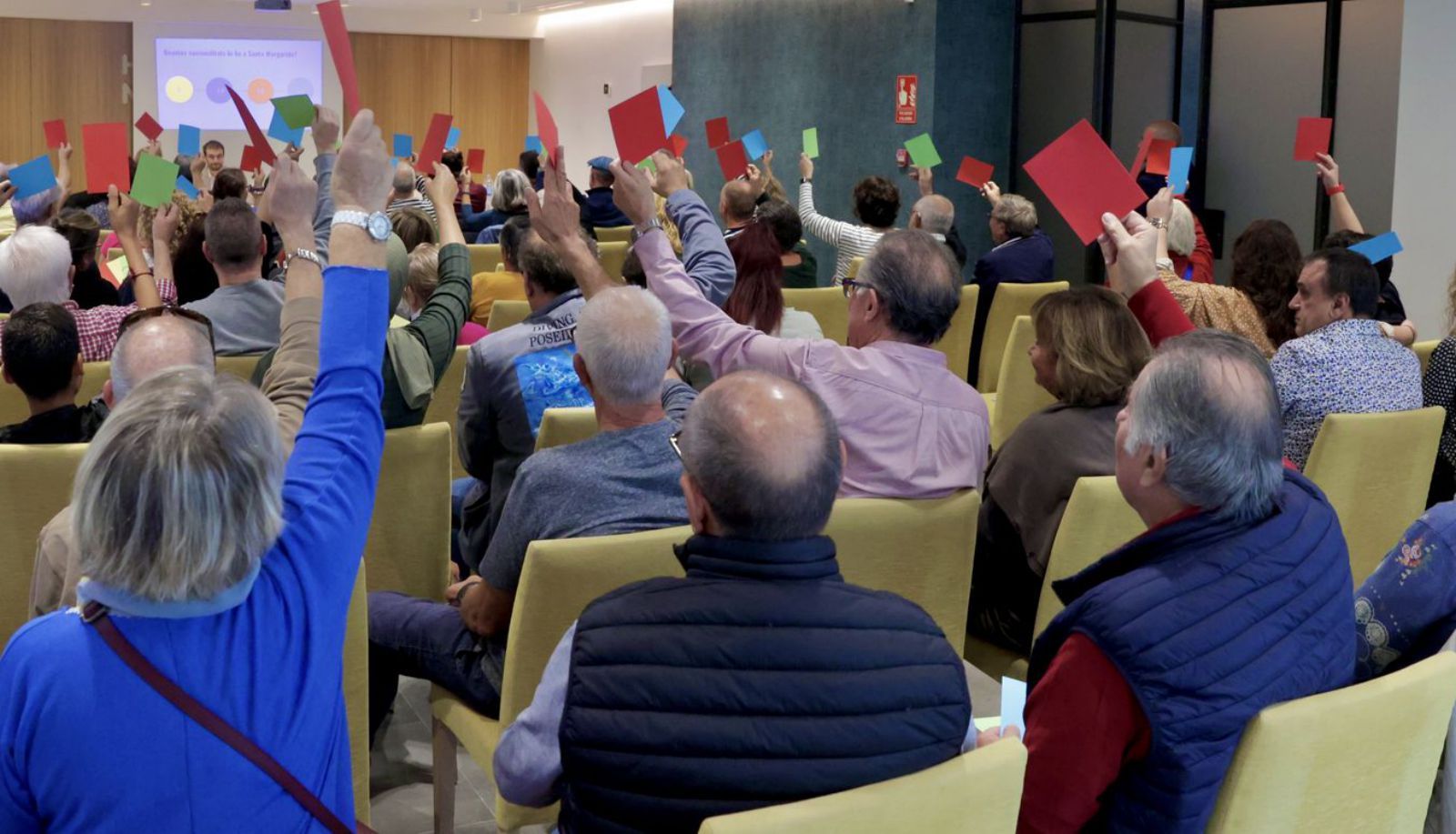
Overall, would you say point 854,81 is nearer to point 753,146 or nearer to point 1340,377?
point 753,146

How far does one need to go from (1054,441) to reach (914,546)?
1.66 ft

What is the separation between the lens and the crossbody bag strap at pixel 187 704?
1.43 meters

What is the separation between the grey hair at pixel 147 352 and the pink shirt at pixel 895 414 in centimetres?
117

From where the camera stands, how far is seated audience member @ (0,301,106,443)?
2.98 m

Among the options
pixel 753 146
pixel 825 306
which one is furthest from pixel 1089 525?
pixel 753 146

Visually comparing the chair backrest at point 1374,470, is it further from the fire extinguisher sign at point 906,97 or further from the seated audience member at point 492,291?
the fire extinguisher sign at point 906,97

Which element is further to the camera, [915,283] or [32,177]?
[32,177]

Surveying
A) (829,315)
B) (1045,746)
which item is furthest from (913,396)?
(829,315)

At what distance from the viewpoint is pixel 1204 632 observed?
5.89ft

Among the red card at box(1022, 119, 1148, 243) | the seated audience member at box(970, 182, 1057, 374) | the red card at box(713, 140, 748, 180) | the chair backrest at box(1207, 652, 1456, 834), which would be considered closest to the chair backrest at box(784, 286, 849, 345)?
the red card at box(713, 140, 748, 180)

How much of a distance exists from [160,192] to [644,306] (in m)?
2.85

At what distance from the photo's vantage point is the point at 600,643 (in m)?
1.62

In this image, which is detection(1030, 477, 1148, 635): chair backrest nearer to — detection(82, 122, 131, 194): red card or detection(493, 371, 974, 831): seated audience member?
detection(493, 371, 974, 831): seated audience member

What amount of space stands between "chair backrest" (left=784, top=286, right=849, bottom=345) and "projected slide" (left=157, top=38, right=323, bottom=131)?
13850mm
